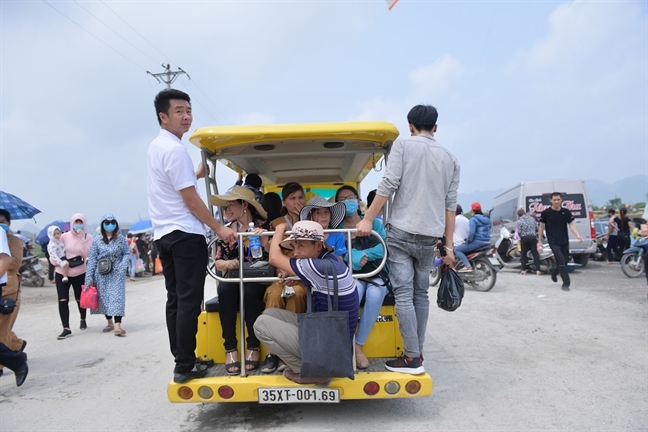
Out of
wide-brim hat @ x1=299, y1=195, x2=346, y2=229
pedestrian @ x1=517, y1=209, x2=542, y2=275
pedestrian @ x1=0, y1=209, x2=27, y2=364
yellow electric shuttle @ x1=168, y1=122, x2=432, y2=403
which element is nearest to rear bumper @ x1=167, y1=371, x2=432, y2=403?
yellow electric shuttle @ x1=168, y1=122, x2=432, y2=403

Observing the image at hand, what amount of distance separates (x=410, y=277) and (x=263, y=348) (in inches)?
54.0

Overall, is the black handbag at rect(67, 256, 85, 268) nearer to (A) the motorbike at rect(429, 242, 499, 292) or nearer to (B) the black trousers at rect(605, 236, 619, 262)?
(A) the motorbike at rect(429, 242, 499, 292)

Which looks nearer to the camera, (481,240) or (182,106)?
(182,106)

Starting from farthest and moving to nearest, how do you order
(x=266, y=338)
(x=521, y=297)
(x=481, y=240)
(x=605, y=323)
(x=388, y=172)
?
(x=481, y=240), (x=521, y=297), (x=605, y=323), (x=388, y=172), (x=266, y=338)

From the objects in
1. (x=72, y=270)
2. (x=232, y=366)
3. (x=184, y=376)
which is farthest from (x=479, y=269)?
(x=184, y=376)

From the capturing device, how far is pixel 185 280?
12.4 feet

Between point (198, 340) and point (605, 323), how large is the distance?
19.2 feet

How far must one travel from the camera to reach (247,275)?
14.1 feet

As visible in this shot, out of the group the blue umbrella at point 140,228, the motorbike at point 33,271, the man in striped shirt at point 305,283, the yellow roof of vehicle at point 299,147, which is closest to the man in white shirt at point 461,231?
the yellow roof of vehicle at point 299,147

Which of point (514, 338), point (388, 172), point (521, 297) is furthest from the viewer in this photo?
point (521, 297)

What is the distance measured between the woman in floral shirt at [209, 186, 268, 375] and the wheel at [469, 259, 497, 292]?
767 centimetres

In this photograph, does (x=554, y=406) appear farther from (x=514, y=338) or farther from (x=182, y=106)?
(x=182, y=106)

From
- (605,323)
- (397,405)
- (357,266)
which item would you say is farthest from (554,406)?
(605,323)

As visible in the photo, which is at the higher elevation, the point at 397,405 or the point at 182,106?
the point at 182,106
